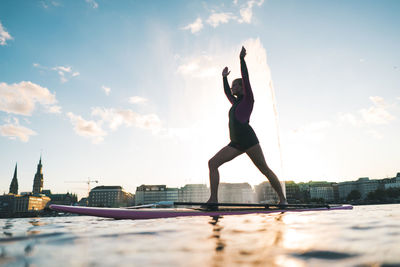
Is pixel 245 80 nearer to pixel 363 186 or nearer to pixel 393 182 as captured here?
pixel 363 186

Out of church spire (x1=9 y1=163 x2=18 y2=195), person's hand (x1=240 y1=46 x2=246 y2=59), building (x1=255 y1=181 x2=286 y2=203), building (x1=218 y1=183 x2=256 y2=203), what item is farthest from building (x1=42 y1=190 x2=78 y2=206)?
person's hand (x1=240 y1=46 x2=246 y2=59)

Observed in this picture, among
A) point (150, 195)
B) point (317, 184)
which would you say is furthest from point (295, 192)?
point (150, 195)

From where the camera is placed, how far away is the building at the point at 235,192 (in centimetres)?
13961

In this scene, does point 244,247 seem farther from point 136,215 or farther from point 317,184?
point 317,184

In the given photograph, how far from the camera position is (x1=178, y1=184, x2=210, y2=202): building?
5369 inches

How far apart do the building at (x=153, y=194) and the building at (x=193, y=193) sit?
449 centimetres

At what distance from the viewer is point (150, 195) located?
128 metres

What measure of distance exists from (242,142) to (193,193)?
135739 millimetres

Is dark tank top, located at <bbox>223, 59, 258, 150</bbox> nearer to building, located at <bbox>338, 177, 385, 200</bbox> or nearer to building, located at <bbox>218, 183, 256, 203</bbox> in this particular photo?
building, located at <bbox>218, 183, 256, 203</bbox>

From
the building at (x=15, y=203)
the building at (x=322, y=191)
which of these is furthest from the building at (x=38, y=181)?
the building at (x=322, y=191)

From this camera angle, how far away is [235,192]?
469 feet

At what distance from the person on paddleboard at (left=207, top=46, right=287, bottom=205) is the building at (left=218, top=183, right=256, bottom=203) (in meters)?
134

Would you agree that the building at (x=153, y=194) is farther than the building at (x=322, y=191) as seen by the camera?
No

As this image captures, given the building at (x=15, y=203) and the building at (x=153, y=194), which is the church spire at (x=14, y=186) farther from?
the building at (x=153, y=194)
